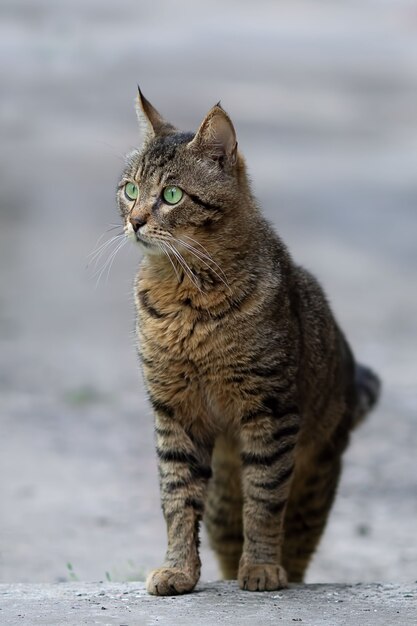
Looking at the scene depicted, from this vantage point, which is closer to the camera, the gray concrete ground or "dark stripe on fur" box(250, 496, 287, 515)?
the gray concrete ground

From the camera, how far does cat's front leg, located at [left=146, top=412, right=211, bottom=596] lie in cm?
454

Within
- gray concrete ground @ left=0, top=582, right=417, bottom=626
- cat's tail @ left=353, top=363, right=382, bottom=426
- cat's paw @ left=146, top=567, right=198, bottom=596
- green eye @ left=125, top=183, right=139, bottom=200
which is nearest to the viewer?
gray concrete ground @ left=0, top=582, right=417, bottom=626

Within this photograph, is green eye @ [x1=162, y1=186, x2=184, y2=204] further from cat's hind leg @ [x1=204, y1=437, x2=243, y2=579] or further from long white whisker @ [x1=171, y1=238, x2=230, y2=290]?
cat's hind leg @ [x1=204, y1=437, x2=243, y2=579]

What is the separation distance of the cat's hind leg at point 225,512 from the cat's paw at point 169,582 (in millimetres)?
640

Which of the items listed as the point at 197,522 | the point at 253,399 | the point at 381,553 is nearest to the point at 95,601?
the point at 197,522

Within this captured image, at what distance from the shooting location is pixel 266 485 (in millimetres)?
4602

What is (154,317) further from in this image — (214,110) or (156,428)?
(214,110)

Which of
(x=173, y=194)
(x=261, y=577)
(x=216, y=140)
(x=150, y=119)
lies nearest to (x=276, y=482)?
(x=261, y=577)

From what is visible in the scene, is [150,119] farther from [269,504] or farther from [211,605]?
[211,605]

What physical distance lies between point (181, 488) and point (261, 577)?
Answer: 0.44m

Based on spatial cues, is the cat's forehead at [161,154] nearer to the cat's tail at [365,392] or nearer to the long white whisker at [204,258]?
the long white whisker at [204,258]

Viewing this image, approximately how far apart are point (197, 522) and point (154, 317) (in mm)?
784

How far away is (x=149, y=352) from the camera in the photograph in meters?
4.67

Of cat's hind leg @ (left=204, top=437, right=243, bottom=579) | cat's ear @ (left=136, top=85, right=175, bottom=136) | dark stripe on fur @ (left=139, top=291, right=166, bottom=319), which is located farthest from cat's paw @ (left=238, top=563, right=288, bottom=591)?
cat's ear @ (left=136, top=85, right=175, bottom=136)
